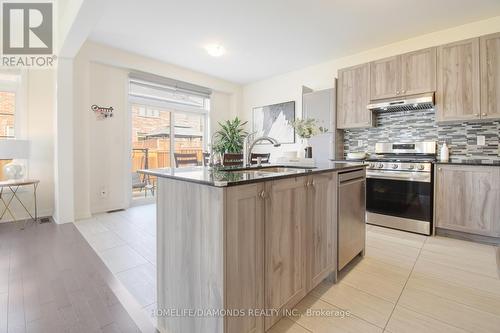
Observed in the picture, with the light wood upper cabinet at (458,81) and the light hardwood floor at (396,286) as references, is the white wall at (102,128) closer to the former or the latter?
the light hardwood floor at (396,286)

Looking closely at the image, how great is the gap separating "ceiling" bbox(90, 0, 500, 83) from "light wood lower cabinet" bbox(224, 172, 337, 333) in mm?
2187

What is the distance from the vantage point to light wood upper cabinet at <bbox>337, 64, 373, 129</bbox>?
3.57 metres

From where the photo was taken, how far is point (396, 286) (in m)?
1.82

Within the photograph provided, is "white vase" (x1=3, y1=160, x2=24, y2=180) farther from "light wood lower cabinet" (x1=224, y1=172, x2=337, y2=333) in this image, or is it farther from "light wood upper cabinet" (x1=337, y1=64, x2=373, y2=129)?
"light wood upper cabinet" (x1=337, y1=64, x2=373, y2=129)

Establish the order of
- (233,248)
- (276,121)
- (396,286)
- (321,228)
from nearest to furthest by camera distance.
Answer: (233,248)
(321,228)
(396,286)
(276,121)

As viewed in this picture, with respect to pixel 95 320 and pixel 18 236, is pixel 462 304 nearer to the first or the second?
pixel 95 320

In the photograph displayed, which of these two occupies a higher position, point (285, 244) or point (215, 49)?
point (215, 49)

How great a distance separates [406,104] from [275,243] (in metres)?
2.96

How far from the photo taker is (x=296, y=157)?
2.26m

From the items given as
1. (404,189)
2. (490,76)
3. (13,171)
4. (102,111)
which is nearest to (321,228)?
(404,189)

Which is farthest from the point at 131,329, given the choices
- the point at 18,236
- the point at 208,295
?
the point at 18,236

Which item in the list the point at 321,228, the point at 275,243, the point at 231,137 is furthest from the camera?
the point at 231,137

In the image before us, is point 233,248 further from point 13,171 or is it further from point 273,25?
point 13,171

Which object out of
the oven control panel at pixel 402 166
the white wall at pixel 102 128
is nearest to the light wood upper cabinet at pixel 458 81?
the oven control panel at pixel 402 166
